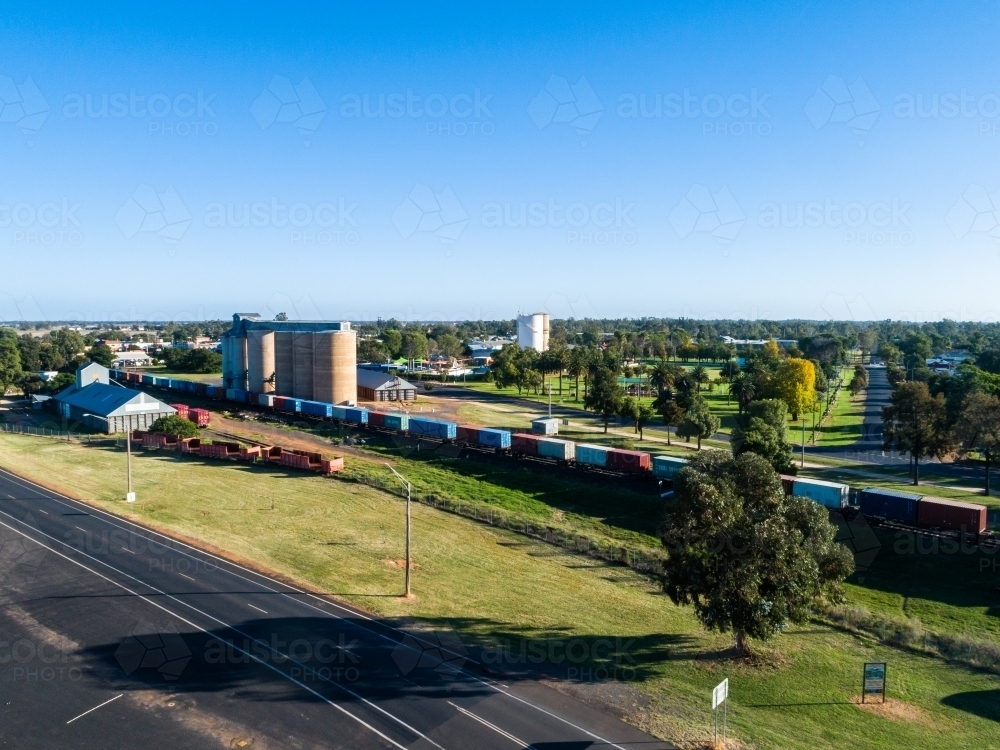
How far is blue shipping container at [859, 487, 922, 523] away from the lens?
39906mm

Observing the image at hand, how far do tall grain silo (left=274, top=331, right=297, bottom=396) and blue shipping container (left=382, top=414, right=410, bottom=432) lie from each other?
28.3 m

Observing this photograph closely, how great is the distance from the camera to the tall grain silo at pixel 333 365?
300 ft

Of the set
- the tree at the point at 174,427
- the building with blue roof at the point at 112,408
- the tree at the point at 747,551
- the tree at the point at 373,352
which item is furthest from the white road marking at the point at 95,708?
the tree at the point at 373,352

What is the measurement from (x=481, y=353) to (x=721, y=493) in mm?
165639

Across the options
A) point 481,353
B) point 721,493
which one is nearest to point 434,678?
point 721,493

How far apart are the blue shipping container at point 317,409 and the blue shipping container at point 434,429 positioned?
15441 millimetres

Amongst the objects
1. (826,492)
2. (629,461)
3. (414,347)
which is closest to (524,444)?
(629,461)

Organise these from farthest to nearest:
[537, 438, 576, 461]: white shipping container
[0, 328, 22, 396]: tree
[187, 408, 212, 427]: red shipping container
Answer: [0, 328, 22, 396]: tree, [187, 408, 212, 427]: red shipping container, [537, 438, 576, 461]: white shipping container

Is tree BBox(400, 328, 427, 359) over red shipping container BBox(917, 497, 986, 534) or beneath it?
over

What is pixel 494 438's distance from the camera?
62656mm

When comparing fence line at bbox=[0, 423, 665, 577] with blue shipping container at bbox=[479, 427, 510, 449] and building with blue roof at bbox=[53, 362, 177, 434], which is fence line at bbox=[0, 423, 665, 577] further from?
building with blue roof at bbox=[53, 362, 177, 434]

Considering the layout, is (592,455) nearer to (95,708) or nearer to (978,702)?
(978,702)

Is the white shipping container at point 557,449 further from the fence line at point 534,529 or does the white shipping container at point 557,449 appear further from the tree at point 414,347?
the tree at point 414,347

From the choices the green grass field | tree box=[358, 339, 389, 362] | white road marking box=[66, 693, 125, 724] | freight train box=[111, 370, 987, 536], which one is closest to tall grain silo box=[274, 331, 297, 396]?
freight train box=[111, 370, 987, 536]
